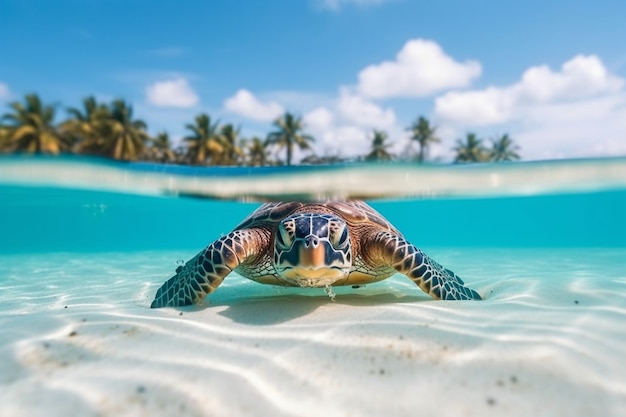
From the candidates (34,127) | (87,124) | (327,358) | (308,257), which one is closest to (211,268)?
(308,257)

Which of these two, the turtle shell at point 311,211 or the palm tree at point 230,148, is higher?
the palm tree at point 230,148

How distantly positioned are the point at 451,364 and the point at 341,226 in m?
1.86

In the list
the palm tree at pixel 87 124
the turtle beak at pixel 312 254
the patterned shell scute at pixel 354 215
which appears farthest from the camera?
the palm tree at pixel 87 124

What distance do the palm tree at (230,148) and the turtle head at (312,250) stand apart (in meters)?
47.0

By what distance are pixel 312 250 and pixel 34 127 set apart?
34561mm

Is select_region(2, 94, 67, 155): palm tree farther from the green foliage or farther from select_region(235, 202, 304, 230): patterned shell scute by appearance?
select_region(235, 202, 304, 230): patterned shell scute

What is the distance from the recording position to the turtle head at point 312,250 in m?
3.28

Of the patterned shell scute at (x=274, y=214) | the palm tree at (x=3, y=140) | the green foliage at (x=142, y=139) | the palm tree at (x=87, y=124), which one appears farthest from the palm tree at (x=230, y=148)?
the patterned shell scute at (x=274, y=214)

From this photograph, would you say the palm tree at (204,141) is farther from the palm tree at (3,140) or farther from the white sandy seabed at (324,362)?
the white sandy seabed at (324,362)

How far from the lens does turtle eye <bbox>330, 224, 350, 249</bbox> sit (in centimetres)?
358

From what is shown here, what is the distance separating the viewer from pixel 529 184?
1595 cm

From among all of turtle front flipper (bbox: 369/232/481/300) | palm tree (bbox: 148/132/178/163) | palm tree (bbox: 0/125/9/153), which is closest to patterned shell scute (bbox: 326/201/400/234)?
turtle front flipper (bbox: 369/232/481/300)

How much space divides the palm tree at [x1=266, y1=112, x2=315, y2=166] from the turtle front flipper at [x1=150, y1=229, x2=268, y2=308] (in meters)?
50.3

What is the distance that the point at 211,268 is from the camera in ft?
12.6
